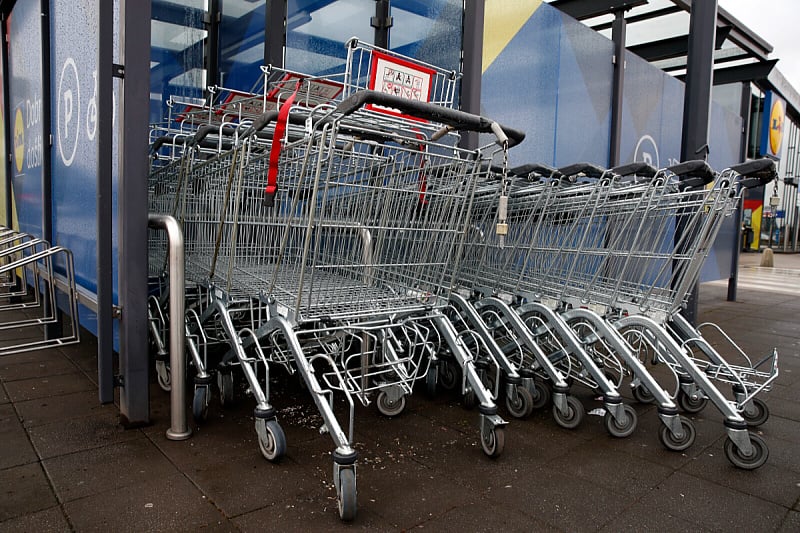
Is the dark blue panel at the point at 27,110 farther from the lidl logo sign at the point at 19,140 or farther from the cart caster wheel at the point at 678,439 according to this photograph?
the cart caster wheel at the point at 678,439

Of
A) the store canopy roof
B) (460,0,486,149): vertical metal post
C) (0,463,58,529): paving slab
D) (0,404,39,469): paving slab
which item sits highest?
the store canopy roof

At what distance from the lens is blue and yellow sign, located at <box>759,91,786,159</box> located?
52.9ft

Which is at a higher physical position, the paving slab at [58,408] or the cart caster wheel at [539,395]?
the cart caster wheel at [539,395]

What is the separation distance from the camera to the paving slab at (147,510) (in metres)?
A: 2.16

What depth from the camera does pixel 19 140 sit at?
20.2ft

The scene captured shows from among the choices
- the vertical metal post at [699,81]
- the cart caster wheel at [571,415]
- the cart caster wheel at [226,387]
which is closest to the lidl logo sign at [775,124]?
the vertical metal post at [699,81]

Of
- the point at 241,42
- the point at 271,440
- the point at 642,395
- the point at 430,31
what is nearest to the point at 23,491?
the point at 271,440

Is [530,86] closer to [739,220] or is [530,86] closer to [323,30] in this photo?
[323,30]

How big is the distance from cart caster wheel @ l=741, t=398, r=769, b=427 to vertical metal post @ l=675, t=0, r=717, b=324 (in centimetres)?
275

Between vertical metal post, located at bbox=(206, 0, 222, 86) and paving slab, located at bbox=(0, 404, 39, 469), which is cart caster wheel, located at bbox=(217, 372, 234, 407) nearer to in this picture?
paving slab, located at bbox=(0, 404, 39, 469)

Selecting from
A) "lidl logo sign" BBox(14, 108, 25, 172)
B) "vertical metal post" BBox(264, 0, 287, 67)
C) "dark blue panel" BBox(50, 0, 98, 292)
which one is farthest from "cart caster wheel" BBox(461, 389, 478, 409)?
"lidl logo sign" BBox(14, 108, 25, 172)

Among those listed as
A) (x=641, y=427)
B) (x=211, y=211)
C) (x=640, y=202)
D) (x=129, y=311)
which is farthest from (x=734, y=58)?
(x=129, y=311)

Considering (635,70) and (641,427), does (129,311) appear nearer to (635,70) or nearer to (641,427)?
(641,427)

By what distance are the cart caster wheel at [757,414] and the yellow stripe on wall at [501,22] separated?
3791mm
